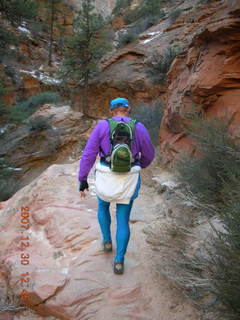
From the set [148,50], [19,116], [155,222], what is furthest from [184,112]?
[148,50]

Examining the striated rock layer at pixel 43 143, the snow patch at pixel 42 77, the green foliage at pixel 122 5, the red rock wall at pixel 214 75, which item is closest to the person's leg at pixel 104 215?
the red rock wall at pixel 214 75

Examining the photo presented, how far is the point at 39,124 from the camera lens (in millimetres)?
11188

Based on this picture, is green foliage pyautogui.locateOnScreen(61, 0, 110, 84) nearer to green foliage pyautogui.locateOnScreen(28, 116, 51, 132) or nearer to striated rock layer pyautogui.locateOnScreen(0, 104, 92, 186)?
striated rock layer pyautogui.locateOnScreen(0, 104, 92, 186)

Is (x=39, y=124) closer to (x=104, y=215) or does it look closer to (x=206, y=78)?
(x=206, y=78)

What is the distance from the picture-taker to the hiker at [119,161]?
93.2 inches

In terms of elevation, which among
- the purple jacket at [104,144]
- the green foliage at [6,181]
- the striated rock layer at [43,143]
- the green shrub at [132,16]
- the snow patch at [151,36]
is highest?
the green shrub at [132,16]

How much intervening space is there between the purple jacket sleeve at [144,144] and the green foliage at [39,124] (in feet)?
30.7

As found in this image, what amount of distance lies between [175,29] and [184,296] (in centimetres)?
1503

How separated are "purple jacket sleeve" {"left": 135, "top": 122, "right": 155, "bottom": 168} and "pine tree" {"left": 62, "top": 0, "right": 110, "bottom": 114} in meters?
13.1

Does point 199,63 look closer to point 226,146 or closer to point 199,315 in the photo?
point 226,146

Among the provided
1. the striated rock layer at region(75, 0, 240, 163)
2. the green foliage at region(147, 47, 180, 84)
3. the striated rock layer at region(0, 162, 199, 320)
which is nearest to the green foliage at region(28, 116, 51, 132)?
the green foliage at region(147, 47, 180, 84)

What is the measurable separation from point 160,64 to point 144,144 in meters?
11.6

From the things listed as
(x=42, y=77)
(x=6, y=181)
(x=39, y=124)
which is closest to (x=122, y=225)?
(x=6, y=181)

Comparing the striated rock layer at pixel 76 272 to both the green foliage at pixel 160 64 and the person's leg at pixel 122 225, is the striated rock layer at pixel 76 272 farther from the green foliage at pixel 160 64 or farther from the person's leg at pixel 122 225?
the green foliage at pixel 160 64
